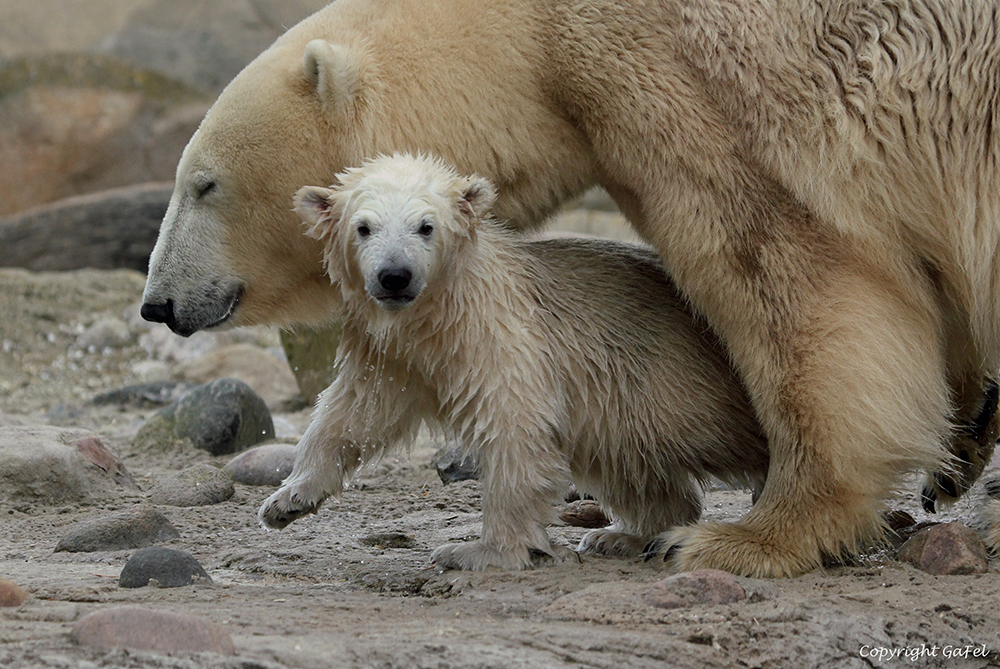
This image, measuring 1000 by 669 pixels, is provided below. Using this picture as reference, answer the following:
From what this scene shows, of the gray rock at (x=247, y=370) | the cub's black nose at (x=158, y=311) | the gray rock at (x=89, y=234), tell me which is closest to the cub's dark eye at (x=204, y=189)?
the cub's black nose at (x=158, y=311)

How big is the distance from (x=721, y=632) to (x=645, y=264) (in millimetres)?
1405

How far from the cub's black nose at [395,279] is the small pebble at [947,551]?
153 cm

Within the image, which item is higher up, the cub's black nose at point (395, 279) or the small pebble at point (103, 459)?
the cub's black nose at point (395, 279)

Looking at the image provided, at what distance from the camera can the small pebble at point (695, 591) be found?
2.65m

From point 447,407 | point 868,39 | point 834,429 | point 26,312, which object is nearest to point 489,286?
point 447,407

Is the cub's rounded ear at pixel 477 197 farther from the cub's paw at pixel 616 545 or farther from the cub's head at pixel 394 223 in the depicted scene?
the cub's paw at pixel 616 545

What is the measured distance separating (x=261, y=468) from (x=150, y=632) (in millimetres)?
2370

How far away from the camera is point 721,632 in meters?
2.51

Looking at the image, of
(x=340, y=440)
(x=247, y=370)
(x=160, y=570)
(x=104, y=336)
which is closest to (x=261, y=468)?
(x=340, y=440)

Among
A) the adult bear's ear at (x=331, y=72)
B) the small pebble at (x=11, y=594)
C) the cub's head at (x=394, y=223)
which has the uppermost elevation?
the adult bear's ear at (x=331, y=72)

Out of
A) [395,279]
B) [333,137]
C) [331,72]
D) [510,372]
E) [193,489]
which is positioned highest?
[331,72]

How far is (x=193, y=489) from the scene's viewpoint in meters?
4.20

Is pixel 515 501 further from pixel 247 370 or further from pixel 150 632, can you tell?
pixel 247 370

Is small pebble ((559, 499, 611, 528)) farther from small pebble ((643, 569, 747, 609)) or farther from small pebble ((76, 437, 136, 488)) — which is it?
small pebble ((76, 437, 136, 488))
